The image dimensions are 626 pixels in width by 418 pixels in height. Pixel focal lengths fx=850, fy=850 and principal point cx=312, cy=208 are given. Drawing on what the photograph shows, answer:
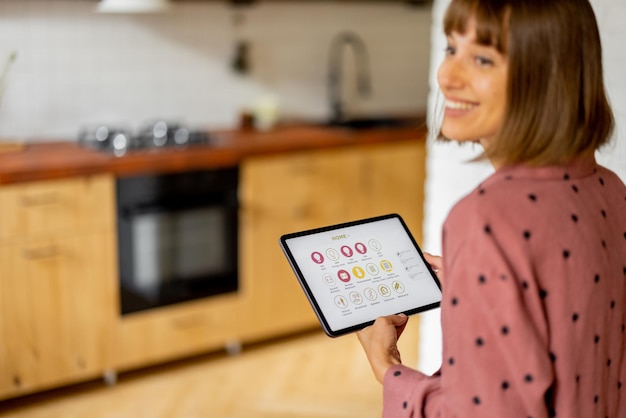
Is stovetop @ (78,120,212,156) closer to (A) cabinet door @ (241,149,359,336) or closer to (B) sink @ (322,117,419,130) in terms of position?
(A) cabinet door @ (241,149,359,336)

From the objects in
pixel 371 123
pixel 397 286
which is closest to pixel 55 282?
pixel 371 123

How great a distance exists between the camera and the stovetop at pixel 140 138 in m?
3.36

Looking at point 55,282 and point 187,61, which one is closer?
point 55,282

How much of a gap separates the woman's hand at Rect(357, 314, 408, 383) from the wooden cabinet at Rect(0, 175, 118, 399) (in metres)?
2.00

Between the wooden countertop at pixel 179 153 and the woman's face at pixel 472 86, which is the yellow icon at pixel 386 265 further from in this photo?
the wooden countertop at pixel 179 153

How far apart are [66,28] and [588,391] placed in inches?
117

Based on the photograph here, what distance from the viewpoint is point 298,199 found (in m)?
3.70

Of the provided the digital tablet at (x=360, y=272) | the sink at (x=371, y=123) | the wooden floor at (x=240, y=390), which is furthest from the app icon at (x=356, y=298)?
the sink at (x=371, y=123)

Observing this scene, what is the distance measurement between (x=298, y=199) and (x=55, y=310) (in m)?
1.13

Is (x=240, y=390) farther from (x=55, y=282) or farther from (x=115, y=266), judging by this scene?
(x=55, y=282)

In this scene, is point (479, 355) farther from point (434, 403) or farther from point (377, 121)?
point (377, 121)

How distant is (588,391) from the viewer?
1.16 meters

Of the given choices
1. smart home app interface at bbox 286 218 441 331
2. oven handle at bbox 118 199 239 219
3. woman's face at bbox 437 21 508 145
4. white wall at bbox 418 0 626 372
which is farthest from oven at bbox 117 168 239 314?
woman's face at bbox 437 21 508 145

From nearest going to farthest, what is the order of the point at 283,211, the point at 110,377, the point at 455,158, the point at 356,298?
1. the point at 356,298
2. the point at 455,158
3. the point at 110,377
4. the point at 283,211
